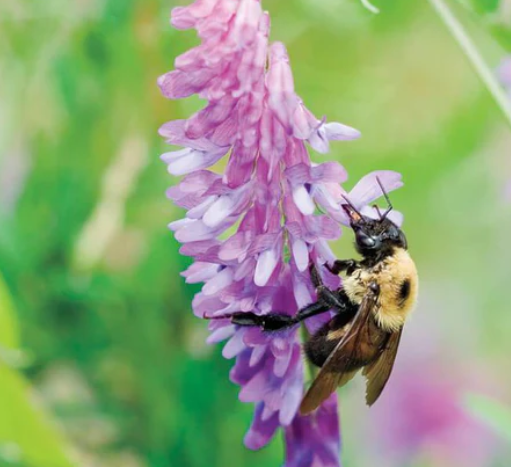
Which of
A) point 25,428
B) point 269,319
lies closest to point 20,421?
point 25,428

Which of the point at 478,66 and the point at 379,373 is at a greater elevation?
the point at 478,66

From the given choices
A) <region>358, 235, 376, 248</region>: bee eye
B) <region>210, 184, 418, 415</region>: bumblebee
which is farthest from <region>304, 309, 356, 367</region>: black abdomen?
<region>358, 235, 376, 248</region>: bee eye

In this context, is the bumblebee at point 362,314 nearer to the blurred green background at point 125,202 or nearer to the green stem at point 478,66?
the green stem at point 478,66

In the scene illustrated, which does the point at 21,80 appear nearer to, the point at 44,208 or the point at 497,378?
the point at 44,208

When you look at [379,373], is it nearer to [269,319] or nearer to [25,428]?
[269,319]

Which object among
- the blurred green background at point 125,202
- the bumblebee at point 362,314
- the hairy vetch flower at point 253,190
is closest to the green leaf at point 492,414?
the blurred green background at point 125,202

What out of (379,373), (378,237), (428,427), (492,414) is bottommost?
(428,427)
